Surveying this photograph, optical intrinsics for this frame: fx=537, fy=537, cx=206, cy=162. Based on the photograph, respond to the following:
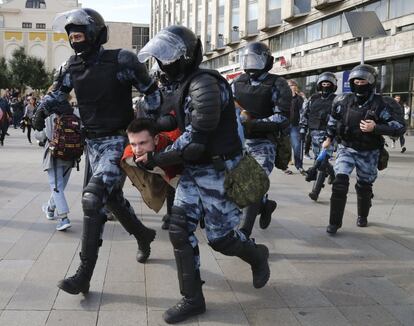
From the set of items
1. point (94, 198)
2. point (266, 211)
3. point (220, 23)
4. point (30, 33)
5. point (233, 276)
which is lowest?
point (233, 276)


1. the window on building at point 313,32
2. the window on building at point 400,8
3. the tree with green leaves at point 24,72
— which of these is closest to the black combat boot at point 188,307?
the window on building at point 400,8

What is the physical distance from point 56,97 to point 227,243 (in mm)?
1862

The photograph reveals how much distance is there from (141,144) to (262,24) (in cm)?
3189

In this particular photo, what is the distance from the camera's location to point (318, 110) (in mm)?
8531

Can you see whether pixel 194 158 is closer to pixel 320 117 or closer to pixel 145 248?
pixel 145 248

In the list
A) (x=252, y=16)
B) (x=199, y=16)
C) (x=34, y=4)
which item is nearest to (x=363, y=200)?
(x=252, y=16)

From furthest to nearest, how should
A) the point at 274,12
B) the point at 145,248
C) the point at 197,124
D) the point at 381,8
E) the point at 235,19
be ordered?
the point at 235,19 < the point at 274,12 < the point at 381,8 < the point at 145,248 < the point at 197,124

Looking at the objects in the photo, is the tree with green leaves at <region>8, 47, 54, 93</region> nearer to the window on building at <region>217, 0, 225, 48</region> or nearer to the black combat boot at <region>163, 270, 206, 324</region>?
the window on building at <region>217, 0, 225, 48</region>

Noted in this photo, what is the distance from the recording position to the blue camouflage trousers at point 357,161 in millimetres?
5520

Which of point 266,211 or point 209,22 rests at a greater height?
point 209,22

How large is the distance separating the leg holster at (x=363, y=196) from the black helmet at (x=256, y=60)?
5.80ft

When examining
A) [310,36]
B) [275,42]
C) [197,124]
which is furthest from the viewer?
[275,42]

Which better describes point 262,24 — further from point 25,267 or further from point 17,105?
point 25,267

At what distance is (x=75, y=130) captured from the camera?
5258mm
